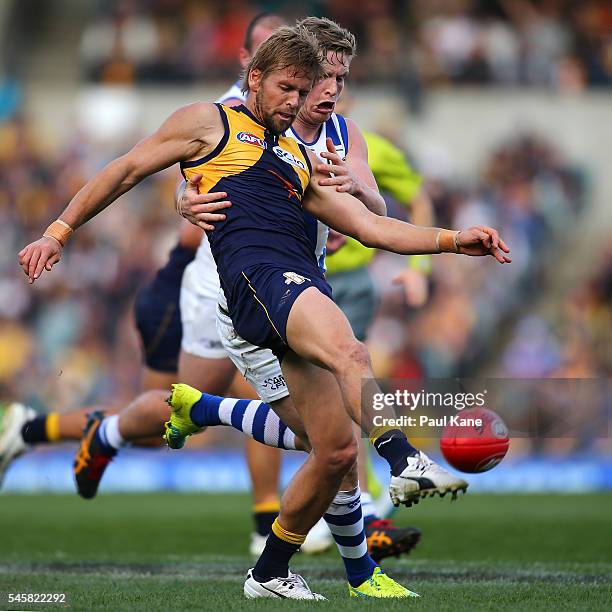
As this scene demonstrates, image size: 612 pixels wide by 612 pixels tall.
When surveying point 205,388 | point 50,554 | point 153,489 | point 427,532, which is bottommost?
point 153,489

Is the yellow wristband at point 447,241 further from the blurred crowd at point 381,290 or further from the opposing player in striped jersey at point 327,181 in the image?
the blurred crowd at point 381,290

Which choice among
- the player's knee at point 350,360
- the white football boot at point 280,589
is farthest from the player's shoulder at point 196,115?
the white football boot at point 280,589

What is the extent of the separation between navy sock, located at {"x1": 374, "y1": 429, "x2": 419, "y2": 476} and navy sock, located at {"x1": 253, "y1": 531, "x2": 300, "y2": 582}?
2.83 ft

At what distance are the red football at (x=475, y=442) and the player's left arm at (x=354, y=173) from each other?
3.84 feet

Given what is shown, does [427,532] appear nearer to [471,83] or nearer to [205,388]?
[205,388]

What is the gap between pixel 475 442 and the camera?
5.42 meters

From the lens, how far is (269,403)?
5.83m

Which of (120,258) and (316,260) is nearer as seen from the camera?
(316,260)

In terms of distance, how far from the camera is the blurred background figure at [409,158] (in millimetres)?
16094

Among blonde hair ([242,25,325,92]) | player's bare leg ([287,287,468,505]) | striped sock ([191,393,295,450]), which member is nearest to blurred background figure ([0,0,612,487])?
striped sock ([191,393,295,450])

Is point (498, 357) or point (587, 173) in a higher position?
point (587, 173)

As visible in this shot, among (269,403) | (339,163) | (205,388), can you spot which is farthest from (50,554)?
(339,163)

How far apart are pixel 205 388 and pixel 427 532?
2.67 meters

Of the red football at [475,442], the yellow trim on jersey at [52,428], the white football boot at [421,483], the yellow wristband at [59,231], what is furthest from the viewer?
the yellow trim on jersey at [52,428]
